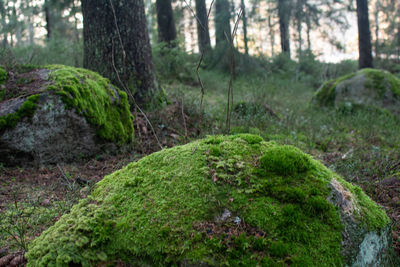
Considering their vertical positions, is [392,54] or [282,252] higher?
[392,54]

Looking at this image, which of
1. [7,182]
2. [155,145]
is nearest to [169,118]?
[155,145]

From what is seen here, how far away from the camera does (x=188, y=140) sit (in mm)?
4730

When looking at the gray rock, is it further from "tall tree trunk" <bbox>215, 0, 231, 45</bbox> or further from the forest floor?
"tall tree trunk" <bbox>215, 0, 231, 45</bbox>

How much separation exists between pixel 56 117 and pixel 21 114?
1.38 ft

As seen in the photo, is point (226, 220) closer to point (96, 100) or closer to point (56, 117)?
point (56, 117)

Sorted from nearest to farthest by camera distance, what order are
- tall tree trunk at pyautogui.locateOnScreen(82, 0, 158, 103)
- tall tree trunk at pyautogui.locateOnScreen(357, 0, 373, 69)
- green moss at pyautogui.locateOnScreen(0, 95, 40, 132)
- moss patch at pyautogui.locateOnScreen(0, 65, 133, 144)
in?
green moss at pyautogui.locateOnScreen(0, 95, 40, 132)
moss patch at pyautogui.locateOnScreen(0, 65, 133, 144)
tall tree trunk at pyautogui.locateOnScreen(82, 0, 158, 103)
tall tree trunk at pyautogui.locateOnScreen(357, 0, 373, 69)

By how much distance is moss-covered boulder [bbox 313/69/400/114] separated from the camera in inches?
330

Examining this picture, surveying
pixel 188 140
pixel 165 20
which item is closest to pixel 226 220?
pixel 188 140

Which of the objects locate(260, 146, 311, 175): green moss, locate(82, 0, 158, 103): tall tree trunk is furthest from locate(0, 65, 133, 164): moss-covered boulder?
locate(260, 146, 311, 175): green moss

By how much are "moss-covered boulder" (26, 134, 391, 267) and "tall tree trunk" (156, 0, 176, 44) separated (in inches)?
388

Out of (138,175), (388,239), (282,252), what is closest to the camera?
(282,252)

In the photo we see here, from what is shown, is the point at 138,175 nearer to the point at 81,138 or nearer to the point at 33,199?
the point at 33,199

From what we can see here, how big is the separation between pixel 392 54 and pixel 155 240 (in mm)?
20950

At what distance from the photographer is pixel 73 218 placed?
→ 202cm
